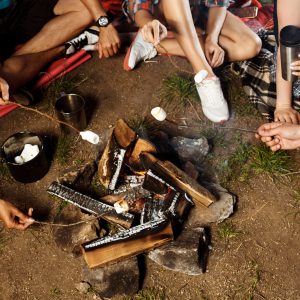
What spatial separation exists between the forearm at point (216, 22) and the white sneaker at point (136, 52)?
2.41 ft

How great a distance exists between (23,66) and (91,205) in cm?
196

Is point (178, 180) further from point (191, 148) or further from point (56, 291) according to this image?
point (56, 291)

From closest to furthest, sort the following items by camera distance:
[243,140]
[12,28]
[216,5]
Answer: [243,140]
[216,5]
[12,28]

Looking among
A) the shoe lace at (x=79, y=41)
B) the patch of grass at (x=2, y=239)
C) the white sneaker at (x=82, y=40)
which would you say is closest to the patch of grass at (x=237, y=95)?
the white sneaker at (x=82, y=40)

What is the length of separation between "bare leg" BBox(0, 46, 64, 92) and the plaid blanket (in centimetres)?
219

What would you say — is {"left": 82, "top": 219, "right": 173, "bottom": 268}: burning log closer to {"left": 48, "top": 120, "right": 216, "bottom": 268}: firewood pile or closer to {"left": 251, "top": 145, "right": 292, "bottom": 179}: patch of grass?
{"left": 48, "top": 120, "right": 216, "bottom": 268}: firewood pile

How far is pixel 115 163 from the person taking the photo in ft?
10.4

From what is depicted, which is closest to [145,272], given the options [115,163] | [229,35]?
[115,163]

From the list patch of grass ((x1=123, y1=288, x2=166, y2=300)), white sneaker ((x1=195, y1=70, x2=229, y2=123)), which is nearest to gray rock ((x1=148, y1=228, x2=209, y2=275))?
patch of grass ((x1=123, y1=288, x2=166, y2=300))

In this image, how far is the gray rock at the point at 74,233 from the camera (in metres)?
2.95

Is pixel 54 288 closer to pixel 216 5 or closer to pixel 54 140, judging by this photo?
pixel 54 140

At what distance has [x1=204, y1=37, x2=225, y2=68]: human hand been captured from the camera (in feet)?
13.4

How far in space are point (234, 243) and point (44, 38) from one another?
3.05 m

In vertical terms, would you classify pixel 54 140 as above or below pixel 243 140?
above
